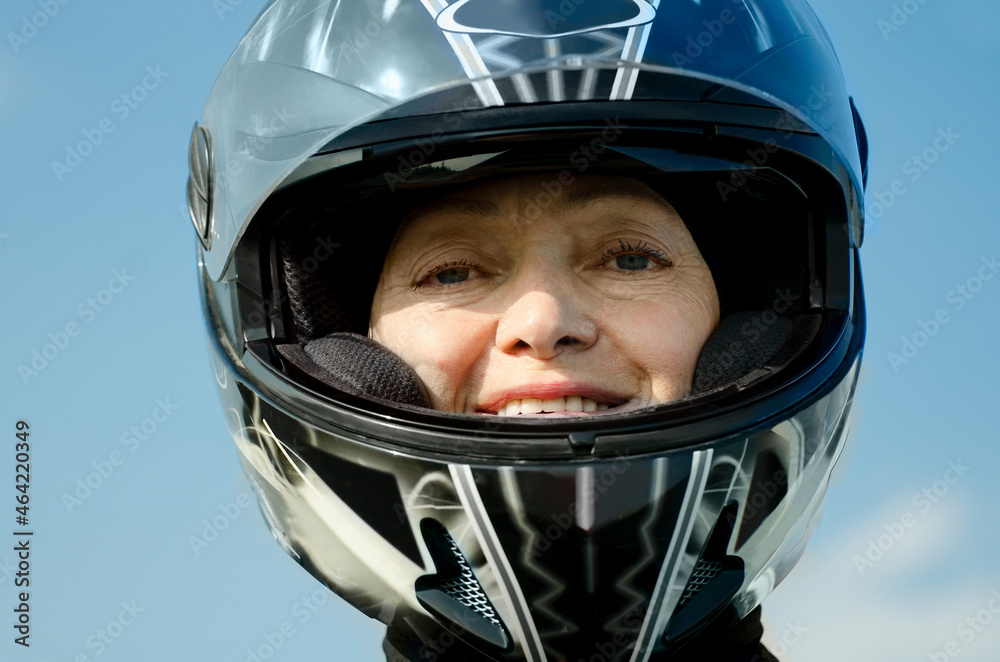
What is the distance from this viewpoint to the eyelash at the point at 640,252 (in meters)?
2.45

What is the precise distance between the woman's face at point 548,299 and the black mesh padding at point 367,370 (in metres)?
0.04

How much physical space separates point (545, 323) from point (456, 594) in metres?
0.54

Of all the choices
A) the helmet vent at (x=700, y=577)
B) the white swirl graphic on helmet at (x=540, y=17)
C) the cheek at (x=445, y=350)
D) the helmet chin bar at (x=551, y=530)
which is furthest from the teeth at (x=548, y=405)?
the white swirl graphic on helmet at (x=540, y=17)

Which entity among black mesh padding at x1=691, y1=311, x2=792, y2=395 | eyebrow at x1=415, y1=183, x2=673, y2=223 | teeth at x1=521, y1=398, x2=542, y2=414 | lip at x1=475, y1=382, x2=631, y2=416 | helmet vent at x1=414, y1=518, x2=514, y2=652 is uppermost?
eyebrow at x1=415, y1=183, x2=673, y2=223

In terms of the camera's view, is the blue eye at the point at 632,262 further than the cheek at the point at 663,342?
Yes

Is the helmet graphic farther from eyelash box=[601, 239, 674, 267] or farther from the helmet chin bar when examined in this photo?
eyelash box=[601, 239, 674, 267]

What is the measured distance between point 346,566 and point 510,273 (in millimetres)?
672

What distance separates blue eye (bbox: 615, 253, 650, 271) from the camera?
2.46 metres

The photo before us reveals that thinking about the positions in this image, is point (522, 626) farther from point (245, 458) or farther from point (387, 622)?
point (245, 458)

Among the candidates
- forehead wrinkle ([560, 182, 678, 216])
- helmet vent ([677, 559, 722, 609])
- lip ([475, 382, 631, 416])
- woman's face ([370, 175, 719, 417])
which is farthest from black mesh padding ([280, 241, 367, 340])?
helmet vent ([677, 559, 722, 609])

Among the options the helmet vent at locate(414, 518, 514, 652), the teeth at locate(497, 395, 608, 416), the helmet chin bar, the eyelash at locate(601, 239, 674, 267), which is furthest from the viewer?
the eyelash at locate(601, 239, 674, 267)

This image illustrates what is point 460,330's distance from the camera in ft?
7.84

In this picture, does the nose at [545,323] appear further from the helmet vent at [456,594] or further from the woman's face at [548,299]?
Answer: the helmet vent at [456,594]

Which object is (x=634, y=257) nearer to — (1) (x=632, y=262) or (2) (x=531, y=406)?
(1) (x=632, y=262)
